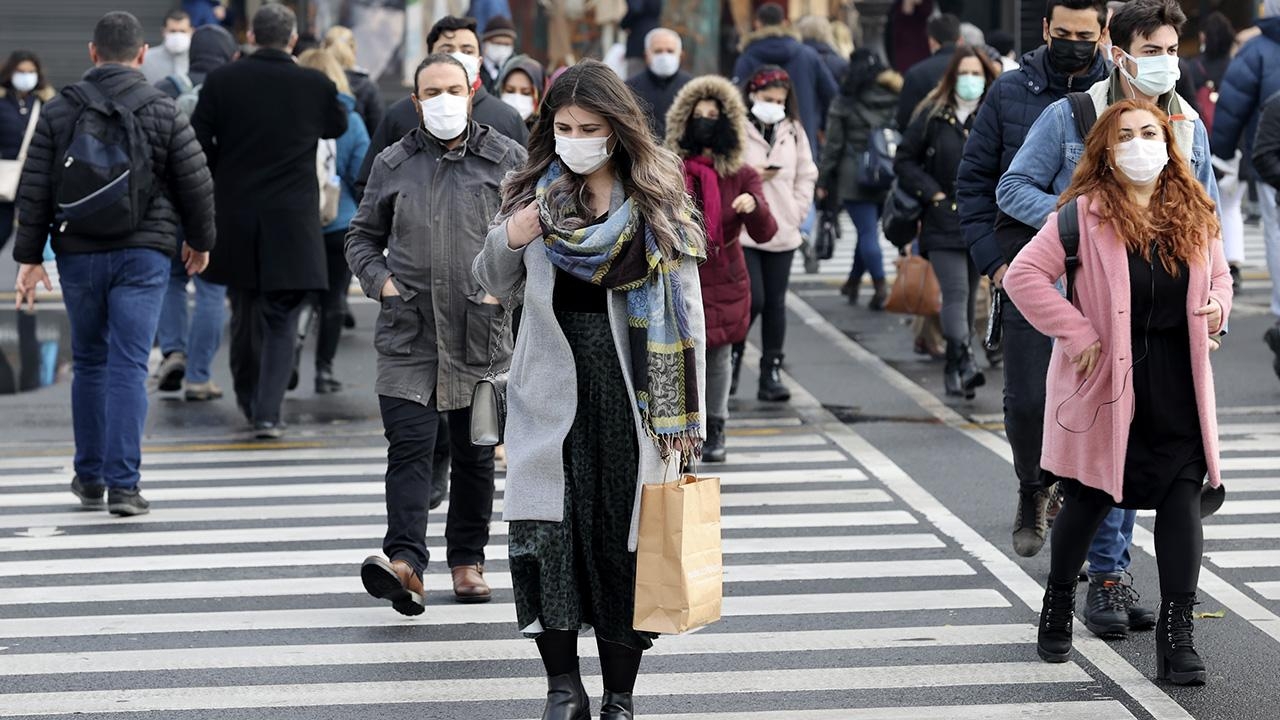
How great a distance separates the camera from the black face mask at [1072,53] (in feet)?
24.7

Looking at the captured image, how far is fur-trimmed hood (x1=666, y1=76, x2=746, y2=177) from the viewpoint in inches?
402

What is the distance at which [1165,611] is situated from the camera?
20.7ft

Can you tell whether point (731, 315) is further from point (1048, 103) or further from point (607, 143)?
point (607, 143)

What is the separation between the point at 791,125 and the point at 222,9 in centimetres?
1096

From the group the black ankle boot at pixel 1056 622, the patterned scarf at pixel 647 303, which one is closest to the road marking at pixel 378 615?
the black ankle boot at pixel 1056 622

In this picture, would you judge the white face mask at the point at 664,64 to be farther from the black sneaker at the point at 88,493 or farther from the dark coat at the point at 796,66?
the black sneaker at the point at 88,493

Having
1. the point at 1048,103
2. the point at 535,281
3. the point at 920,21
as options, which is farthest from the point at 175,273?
the point at 920,21

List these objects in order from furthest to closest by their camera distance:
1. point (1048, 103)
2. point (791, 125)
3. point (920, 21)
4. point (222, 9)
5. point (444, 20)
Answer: point (920, 21)
point (222, 9)
point (791, 125)
point (444, 20)
point (1048, 103)

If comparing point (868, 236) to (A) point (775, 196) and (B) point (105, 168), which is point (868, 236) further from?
(B) point (105, 168)

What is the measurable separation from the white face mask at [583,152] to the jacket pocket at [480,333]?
1931 millimetres

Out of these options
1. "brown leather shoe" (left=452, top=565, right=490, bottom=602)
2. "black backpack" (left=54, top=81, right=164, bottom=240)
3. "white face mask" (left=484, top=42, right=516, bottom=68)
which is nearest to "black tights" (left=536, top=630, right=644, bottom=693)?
"brown leather shoe" (left=452, top=565, right=490, bottom=602)

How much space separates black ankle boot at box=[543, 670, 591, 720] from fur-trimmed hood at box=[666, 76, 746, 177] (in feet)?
15.8

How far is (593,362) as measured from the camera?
18.4ft

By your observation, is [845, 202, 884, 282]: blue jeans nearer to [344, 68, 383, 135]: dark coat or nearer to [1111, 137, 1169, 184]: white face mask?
[344, 68, 383, 135]: dark coat
